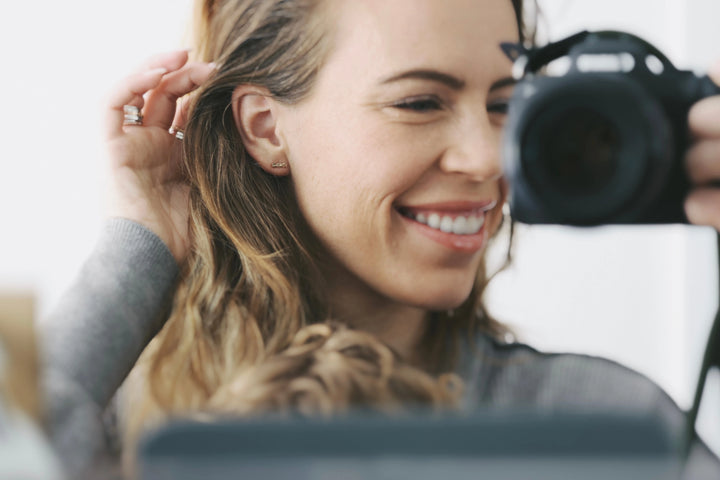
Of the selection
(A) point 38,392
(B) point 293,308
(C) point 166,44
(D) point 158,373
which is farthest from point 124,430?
(C) point 166,44

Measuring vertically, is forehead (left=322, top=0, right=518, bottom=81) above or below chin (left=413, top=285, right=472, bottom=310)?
above

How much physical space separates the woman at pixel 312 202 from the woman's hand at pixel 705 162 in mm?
268

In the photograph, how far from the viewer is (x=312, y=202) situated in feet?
2.88

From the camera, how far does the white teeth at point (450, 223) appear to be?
32.8 inches

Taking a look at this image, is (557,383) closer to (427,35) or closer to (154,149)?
(427,35)

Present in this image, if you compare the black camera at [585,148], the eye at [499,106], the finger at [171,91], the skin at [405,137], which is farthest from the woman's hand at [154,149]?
the black camera at [585,148]

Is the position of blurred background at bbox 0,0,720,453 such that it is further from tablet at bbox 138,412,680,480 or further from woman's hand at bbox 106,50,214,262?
tablet at bbox 138,412,680,480

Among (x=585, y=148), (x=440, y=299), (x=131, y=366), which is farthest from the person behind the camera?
(x=440, y=299)

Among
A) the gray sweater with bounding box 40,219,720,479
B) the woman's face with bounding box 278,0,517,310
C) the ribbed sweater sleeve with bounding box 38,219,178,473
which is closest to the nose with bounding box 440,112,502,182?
the woman's face with bounding box 278,0,517,310

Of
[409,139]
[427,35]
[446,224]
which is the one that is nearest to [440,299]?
[446,224]

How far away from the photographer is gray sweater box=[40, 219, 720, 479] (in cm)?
57

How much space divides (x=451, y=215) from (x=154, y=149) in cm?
41

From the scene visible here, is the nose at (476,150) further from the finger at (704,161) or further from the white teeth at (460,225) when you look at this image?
the finger at (704,161)

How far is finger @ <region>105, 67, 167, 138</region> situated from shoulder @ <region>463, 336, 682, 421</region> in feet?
1.81
